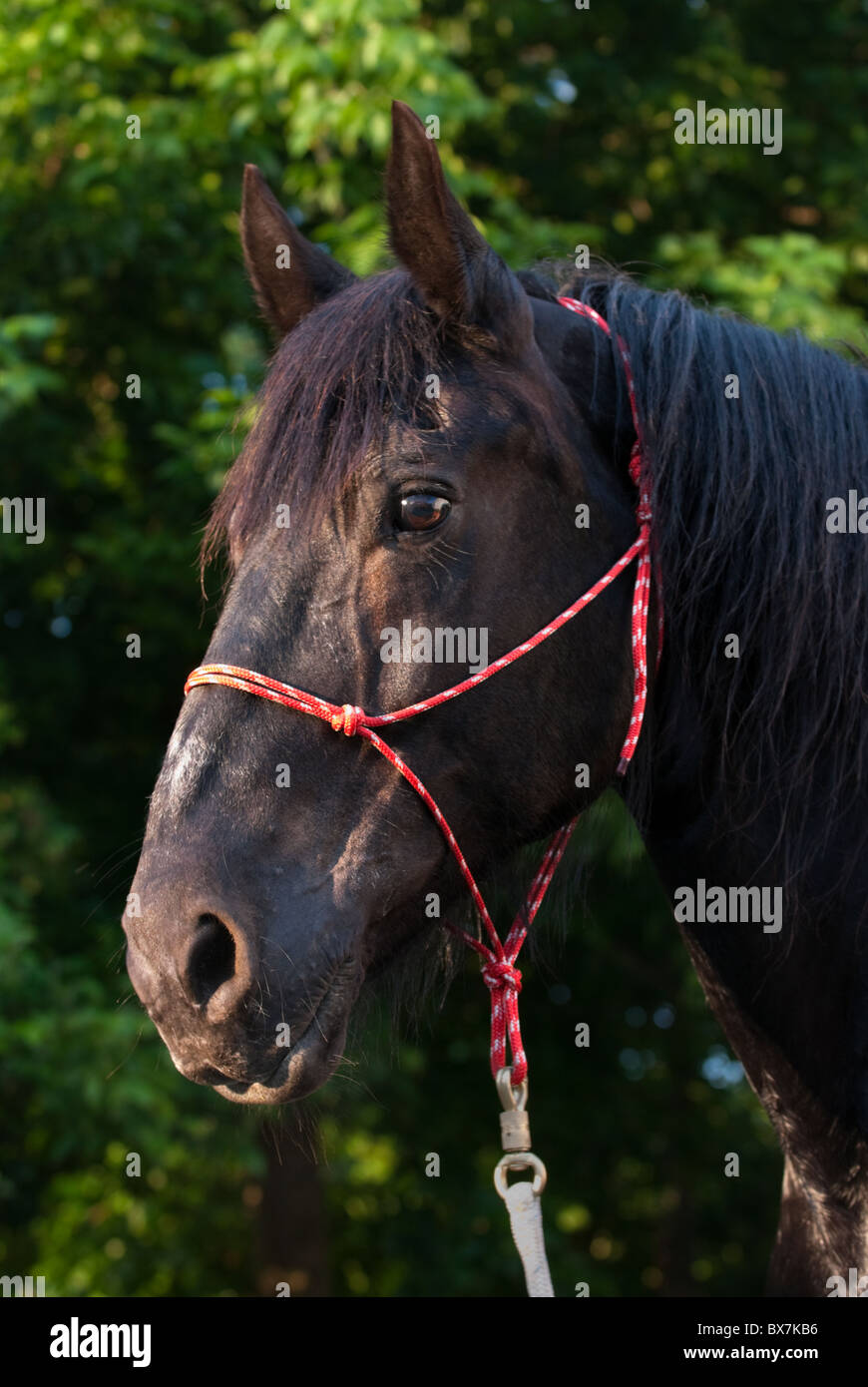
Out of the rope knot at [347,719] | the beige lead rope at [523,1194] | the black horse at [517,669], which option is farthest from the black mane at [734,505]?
the beige lead rope at [523,1194]

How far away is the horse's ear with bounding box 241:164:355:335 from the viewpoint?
265 centimetres

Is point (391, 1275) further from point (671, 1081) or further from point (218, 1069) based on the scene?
point (218, 1069)

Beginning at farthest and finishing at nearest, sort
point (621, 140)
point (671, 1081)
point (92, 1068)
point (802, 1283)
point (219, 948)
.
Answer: point (671, 1081)
point (621, 140)
point (92, 1068)
point (802, 1283)
point (219, 948)

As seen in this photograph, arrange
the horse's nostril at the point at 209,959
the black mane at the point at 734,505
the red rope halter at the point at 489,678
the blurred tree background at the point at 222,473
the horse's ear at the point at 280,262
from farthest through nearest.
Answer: the blurred tree background at the point at 222,473 < the horse's ear at the point at 280,262 < the black mane at the point at 734,505 < the red rope halter at the point at 489,678 < the horse's nostril at the point at 209,959

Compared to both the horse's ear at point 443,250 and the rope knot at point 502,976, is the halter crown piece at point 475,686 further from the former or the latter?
the horse's ear at point 443,250

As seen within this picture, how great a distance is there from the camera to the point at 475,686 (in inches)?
85.2

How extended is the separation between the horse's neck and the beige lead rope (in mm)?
476

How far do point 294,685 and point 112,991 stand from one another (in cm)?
426

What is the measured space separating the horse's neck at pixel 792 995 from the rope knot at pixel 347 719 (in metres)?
0.67

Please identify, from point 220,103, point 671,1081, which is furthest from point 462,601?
point 671,1081

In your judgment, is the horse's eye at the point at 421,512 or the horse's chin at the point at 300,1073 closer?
the horse's chin at the point at 300,1073

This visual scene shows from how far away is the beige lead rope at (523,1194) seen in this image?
83.4 inches

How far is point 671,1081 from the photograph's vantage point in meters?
8.15

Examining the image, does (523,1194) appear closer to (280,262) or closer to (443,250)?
(443,250)
